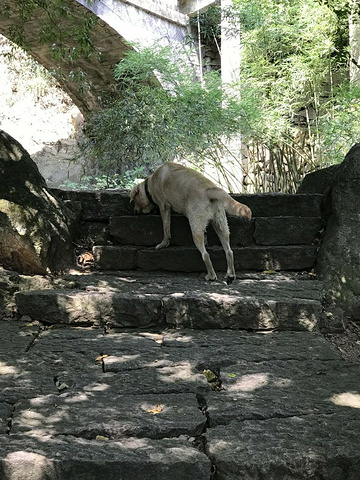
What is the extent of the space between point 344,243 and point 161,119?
14.4 ft

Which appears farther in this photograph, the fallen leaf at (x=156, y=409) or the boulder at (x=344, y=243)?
the boulder at (x=344, y=243)

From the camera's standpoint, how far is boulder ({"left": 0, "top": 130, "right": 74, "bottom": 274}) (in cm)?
456

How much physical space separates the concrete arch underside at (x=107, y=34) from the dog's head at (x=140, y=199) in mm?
4961

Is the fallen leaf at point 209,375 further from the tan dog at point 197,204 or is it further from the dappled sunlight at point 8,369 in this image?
the tan dog at point 197,204

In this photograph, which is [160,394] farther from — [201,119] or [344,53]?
[344,53]

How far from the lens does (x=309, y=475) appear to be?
86.0 inches

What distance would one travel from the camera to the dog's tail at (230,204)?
15.8 feet

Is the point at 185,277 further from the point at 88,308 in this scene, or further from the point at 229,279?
the point at 88,308

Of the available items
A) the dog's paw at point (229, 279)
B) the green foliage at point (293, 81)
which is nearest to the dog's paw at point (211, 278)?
the dog's paw at point (229, 279)

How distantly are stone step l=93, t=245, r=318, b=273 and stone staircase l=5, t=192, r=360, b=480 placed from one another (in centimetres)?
1

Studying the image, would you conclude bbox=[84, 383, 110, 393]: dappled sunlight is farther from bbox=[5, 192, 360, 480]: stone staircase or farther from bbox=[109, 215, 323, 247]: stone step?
bbox=[109, 215, 323, 247]: stone step

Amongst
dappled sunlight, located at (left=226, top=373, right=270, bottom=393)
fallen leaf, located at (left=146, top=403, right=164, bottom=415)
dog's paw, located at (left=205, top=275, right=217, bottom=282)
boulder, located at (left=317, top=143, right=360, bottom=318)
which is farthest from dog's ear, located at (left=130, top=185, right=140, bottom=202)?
fallen leaf, located at (left=146, top=403, right=164, bottom=415)

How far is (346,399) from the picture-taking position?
2805 millimetres

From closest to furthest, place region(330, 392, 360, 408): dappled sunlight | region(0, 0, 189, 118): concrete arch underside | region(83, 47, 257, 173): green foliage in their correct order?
1. region(330, 392, 360, 408): dappled sunlight
2. region(83, 47, 257, 173): green foliage
3. region(0, 0, 189, 118): concrete arch underside
